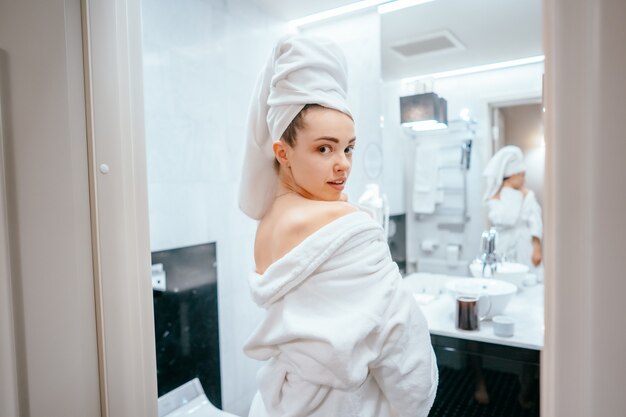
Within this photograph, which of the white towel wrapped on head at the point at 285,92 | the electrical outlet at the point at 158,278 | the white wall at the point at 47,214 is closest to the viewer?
the white wall at the point at 47,214

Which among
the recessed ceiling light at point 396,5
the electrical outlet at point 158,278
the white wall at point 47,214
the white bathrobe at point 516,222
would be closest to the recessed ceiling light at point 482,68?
the recessed ceiling light at point 396,5

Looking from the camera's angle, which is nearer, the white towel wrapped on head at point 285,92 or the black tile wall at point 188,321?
the white towel wrapped on head at point 285,92

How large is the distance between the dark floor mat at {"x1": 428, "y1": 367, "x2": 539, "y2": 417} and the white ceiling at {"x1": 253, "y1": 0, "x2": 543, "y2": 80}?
1.29 m

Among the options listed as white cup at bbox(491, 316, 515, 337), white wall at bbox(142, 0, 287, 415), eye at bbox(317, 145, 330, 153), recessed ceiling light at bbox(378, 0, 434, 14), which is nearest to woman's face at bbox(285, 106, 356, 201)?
eye at bbox(317, 145, 330, 153)

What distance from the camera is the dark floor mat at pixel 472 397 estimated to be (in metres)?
1.47

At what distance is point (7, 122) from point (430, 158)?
156 centimetres

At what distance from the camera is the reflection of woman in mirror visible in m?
1.55

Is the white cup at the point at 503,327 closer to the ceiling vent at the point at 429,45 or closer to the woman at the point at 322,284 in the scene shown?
the woman at the point at 322,284

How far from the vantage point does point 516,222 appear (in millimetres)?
1602

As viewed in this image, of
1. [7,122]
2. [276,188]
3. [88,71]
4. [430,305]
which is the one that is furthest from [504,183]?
[7,122]

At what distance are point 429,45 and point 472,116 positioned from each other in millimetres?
364

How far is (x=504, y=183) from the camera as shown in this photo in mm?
1607

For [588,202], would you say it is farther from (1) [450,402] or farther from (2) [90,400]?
(1) [450,402]

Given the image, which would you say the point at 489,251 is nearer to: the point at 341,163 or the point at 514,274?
the point at 514,274
